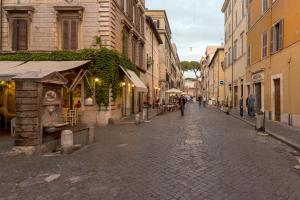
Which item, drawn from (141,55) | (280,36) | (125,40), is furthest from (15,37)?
(280,36)

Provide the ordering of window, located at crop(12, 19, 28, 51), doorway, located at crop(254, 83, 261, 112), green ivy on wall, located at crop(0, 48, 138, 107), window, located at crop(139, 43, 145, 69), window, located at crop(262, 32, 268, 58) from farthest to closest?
window, located at crop(139, 43, 145, 69) < doorway, located at crop(254, 83, 261, 112) < window, located at crop(262, 32, 268, 58) < window, located at crop(12, 19, 28, 51) < green ivy on wall, located at crop(0, 48, 138, 107)

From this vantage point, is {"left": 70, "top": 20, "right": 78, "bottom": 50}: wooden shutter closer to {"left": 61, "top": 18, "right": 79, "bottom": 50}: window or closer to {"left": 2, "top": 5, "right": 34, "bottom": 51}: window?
{"left": 61, "top": 18, "right": 79, "bottom": 50}: window

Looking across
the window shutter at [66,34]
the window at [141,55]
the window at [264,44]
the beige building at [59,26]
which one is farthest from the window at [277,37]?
the window at [141,55]

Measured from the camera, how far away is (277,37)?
20234 millimetres

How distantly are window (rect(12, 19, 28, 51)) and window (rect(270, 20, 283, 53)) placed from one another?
1450cm

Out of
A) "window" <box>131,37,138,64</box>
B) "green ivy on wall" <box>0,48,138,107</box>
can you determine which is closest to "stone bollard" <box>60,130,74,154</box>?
"green ivy on wall" <box>0,48,138,107</box>

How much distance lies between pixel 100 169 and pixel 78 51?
12506 mm

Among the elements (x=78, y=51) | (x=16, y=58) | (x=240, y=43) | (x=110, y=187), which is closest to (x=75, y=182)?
(x=110, y=187)

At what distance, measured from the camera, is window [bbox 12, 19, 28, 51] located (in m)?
19.6

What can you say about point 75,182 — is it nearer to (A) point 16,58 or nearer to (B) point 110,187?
(B) point 110,187

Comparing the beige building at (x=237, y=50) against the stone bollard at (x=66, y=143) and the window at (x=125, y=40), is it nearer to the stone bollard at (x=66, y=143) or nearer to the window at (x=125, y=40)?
the window at (x=125, y=40)

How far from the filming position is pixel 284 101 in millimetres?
18766

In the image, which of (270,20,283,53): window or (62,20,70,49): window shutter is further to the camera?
(62,20,70,49): window shutter

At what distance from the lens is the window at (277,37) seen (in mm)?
19120
